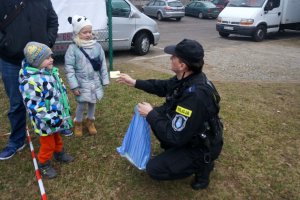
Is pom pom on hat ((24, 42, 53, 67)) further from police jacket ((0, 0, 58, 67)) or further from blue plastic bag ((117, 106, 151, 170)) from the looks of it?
blue plastic bag ((117, 106, 151, 170))

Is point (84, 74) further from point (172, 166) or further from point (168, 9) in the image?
point (168, 9)

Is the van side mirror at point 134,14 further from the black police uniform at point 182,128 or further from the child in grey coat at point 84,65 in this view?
the black police uniform at point 182,128

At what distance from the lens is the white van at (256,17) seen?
12289mm

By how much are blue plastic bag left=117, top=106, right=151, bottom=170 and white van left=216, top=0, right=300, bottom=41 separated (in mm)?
10393

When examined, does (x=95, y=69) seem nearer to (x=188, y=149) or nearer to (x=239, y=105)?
(x=188, y=149)

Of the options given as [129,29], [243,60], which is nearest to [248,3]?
[243,60]

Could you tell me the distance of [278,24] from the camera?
44.0 ft

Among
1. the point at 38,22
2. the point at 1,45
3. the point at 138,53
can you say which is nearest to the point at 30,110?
the point at 1,45

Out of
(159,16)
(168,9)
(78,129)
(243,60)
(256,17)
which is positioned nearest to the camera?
(78,129)

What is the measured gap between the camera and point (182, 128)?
8.64 feet

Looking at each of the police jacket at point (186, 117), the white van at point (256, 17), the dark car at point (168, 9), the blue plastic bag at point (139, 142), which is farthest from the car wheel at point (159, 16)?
the police jacket at point (186, 117)

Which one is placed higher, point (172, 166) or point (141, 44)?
point (141, 44)

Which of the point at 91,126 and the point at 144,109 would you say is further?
the point at 91,126

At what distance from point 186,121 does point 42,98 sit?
4.28ft
